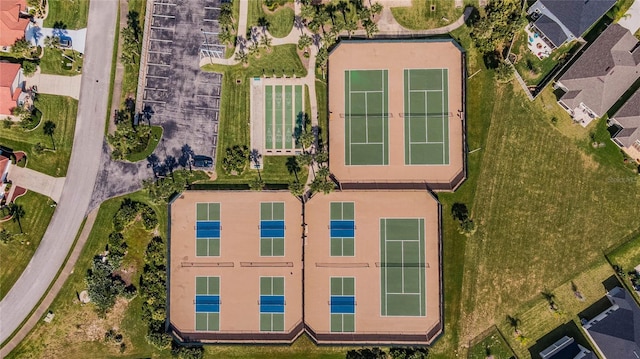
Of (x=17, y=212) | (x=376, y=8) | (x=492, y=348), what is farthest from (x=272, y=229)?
(x=17, y=212)

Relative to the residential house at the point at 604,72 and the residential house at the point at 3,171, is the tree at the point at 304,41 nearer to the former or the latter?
the residential house at the point at 604,72

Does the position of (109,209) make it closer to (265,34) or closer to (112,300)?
(112,300)

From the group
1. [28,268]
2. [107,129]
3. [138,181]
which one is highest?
[107,129]

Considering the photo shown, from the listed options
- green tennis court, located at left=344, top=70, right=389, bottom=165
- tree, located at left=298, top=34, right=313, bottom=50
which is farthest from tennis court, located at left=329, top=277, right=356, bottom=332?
tree, located at left=298, top=34, right=313, bottom=50

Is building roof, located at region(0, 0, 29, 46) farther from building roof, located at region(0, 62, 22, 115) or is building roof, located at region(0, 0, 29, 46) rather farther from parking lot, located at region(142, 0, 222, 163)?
parking lot, located at region(142, 0, 222, 163)

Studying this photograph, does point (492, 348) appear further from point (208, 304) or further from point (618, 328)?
point (208, 304)

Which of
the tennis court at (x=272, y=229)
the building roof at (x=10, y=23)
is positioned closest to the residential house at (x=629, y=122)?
the tennis court at (x=272, y=229)

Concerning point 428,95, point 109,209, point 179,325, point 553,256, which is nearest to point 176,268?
point 179,325
